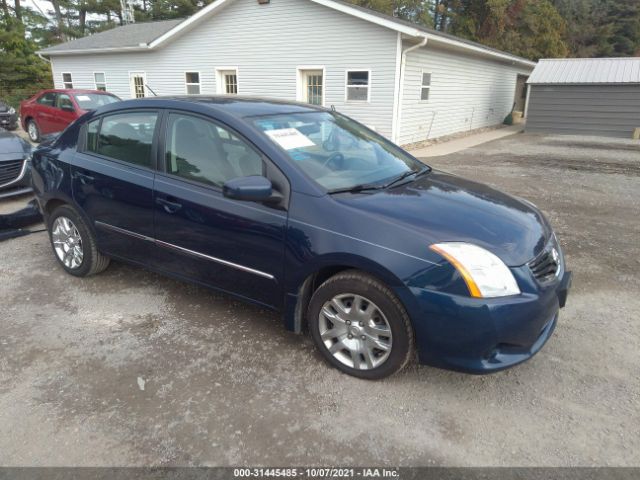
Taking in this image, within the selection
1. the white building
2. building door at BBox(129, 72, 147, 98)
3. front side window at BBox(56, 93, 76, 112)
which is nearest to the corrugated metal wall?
the white building

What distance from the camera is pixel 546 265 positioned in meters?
2.80

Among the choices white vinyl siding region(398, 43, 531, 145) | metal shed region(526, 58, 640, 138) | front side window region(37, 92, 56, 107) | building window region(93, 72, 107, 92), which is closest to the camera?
front side window region(37, 92, 56, 107)

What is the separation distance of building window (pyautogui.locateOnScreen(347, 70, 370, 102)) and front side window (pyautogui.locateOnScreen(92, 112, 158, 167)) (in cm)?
1026

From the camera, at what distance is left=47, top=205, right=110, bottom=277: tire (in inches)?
161

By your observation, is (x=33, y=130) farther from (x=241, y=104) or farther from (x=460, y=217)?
(x=460, y=217)

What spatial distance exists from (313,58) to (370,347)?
12.6 meters

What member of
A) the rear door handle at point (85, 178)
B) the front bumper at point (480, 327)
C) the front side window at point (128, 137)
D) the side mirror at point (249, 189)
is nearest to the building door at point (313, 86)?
the front side window at point (128, 137)

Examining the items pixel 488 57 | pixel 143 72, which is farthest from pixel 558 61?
pixel 143 72

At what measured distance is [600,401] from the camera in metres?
2.71

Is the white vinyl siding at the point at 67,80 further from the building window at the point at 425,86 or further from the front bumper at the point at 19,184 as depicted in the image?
the front bumper at the point at 19,184

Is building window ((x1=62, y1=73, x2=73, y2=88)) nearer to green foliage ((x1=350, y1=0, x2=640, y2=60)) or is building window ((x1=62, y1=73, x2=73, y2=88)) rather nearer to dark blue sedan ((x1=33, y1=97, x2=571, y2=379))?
green foliage ((x1=350, y1=0, x2=640, y2=60))

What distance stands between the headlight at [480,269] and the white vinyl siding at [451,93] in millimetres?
11358

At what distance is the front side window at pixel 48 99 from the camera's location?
12619mm

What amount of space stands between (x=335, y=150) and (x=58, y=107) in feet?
38.2
